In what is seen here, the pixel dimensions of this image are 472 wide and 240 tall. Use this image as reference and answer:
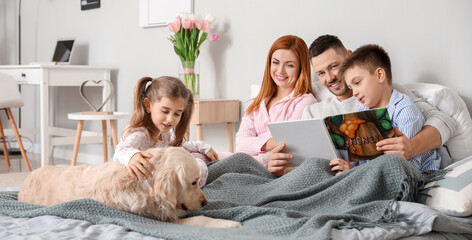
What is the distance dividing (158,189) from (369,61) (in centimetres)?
104

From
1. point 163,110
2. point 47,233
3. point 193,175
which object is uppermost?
point 163,110

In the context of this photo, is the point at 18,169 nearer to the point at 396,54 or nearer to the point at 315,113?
the point at 315,113

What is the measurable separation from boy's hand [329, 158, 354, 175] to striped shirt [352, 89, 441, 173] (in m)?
0.25

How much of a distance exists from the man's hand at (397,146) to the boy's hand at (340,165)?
13 centimetres

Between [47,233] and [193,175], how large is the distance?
0.41 meters

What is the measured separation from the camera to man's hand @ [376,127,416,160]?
1.90m

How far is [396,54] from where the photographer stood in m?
2.63

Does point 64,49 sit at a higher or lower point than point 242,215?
higher

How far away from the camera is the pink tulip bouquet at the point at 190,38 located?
11.0ft

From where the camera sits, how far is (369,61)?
2.14 metres

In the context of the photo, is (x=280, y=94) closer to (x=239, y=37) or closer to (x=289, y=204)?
(x=239, y=37)

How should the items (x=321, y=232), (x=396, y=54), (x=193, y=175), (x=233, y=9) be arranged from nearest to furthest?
1. (x=321, y=232)
2. (x=193, y=175)
3. (x=396, y=54)
4. (x=233, y=9)

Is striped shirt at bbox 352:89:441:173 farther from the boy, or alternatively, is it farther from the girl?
the girl

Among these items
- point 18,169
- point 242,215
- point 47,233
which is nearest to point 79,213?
point 47,233
